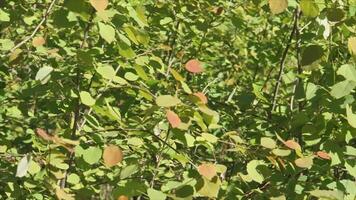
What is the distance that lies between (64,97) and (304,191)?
1.01 metres

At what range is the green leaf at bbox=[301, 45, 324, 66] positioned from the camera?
1.90m

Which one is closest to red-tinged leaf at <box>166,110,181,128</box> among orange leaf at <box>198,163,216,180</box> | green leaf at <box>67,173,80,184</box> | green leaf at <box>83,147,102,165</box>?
orange leaf at <box>198,163,216,180</box>

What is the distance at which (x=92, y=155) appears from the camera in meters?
1.75

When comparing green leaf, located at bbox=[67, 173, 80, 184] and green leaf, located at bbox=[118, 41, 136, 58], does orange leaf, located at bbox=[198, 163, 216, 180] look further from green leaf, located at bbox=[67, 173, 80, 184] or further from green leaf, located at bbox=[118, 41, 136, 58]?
green leaf, located at bbox=[67, 173, 80, 184]

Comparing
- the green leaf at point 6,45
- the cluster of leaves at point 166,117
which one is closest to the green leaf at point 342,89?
the cluster of leaves at point 166,117

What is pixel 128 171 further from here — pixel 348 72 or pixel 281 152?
pixel 348 72

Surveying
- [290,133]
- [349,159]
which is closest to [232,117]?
[290,133]

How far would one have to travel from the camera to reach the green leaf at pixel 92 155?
1.74 metres

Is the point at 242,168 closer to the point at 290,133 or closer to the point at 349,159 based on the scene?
the point at 290,133

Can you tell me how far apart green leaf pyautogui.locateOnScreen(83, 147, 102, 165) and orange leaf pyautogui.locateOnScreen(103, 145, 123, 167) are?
0.54 feet

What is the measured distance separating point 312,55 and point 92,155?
0.84 meters

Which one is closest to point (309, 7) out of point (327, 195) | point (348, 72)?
point (348, 72)

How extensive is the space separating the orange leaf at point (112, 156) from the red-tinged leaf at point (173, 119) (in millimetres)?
201

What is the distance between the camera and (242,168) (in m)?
2.71
